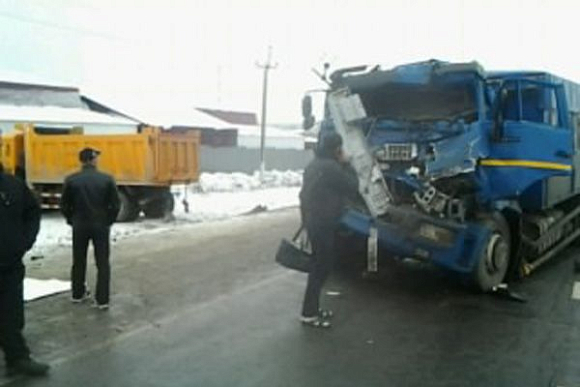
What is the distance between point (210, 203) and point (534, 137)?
48.2 ft

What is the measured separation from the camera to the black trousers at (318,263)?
7188 millimetres

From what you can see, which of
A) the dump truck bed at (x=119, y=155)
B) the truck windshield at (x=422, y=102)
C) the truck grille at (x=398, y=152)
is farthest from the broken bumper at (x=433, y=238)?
the dump truck bed at (x=119, y=155)

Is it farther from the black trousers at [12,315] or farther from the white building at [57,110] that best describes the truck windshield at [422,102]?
the white building at [57,110]

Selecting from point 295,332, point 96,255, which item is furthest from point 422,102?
point 96,255

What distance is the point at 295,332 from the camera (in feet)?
22.7

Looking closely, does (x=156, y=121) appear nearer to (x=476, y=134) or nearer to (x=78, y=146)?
(x=78, y=146)

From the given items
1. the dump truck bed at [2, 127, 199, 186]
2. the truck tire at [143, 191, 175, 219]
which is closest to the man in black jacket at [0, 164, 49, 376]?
the dump truck bed at [2, 127, 199, 186]

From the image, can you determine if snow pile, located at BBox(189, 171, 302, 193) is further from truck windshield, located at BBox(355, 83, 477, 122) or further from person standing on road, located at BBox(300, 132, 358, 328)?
person standing on road, located at BBox(300, 132, 358, 328)

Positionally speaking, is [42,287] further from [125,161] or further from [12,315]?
[125,161]

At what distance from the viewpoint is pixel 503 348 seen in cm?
649

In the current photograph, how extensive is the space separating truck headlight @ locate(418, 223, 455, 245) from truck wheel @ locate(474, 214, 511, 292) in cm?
47

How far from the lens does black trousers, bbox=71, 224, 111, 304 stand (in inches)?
309

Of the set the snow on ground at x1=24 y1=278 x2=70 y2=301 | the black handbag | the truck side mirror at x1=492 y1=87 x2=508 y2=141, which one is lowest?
the snow on ground at x1=24 y1=278 x2=70 y2=301

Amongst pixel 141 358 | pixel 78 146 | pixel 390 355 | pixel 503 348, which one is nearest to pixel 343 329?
pixel 390 355
